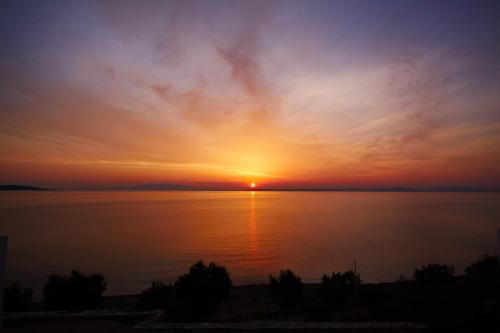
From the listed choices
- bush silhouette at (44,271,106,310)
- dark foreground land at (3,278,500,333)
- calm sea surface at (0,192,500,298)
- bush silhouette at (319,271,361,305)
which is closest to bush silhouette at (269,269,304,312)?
bush silhouette at (319,271,361,305)

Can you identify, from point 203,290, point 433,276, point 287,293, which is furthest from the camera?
point 433,276

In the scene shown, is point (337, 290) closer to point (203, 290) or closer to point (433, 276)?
point (433, 276)

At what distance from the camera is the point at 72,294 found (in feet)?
52.4

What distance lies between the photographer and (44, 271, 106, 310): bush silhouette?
15820 millimetres

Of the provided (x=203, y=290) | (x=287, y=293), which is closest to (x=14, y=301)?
(x=203, y=290)

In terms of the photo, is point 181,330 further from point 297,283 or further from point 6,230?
point 6,230

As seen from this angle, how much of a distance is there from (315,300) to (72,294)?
12737 mm

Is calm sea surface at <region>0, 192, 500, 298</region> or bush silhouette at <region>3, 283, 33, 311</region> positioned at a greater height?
bush silhouette at <region>3, 283, 33, 311</region>

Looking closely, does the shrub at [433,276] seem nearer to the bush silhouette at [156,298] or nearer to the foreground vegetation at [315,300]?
the foreground vegetation at [315,300]

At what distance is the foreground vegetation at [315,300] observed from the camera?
973 centimetres

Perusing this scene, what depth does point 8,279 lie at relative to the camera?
96.7 ft

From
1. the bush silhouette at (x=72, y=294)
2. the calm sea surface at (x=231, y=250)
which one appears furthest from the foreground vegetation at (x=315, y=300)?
the calm sea surface at (x=231, y=250)

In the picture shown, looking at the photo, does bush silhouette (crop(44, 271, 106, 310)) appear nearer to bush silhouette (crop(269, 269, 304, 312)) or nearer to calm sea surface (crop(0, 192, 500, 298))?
bush silhouette (crop(269, 269, 304, 312))

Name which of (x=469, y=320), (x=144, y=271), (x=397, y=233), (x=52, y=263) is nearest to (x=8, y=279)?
(x=52, y=263)
